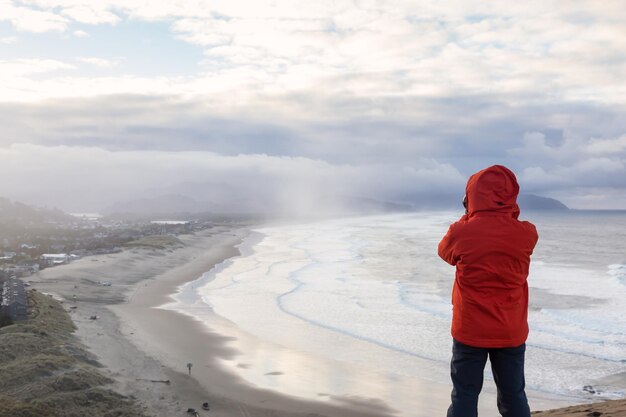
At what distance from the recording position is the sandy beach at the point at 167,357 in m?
9.62

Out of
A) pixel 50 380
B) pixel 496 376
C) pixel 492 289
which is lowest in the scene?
pixel 50 380

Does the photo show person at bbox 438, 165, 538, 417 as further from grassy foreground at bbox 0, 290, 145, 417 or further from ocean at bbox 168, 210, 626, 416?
grassy foreground at bbox 0, 290, 145, 417

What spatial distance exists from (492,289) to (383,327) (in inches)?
510

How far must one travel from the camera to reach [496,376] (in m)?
4.17

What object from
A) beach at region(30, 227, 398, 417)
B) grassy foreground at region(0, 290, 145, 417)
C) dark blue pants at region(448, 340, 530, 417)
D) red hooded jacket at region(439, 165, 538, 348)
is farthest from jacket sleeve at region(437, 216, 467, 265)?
grassy foreground at region(0, 290, 145, 417)

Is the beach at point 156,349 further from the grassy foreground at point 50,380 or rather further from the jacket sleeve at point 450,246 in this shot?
the jacket sleeve at point 450,246

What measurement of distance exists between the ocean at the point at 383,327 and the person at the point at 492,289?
5.67 meters

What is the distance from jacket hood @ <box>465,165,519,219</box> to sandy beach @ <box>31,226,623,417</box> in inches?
248

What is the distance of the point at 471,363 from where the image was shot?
4.10m

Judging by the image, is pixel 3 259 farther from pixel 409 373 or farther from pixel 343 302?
pixel 409 373

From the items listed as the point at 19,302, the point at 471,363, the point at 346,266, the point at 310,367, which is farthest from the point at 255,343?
the point at 346,266

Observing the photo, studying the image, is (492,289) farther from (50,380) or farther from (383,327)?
(383,327)

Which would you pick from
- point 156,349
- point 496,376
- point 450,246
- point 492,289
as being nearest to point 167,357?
point 156,349

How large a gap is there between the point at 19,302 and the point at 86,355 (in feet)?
13.3
